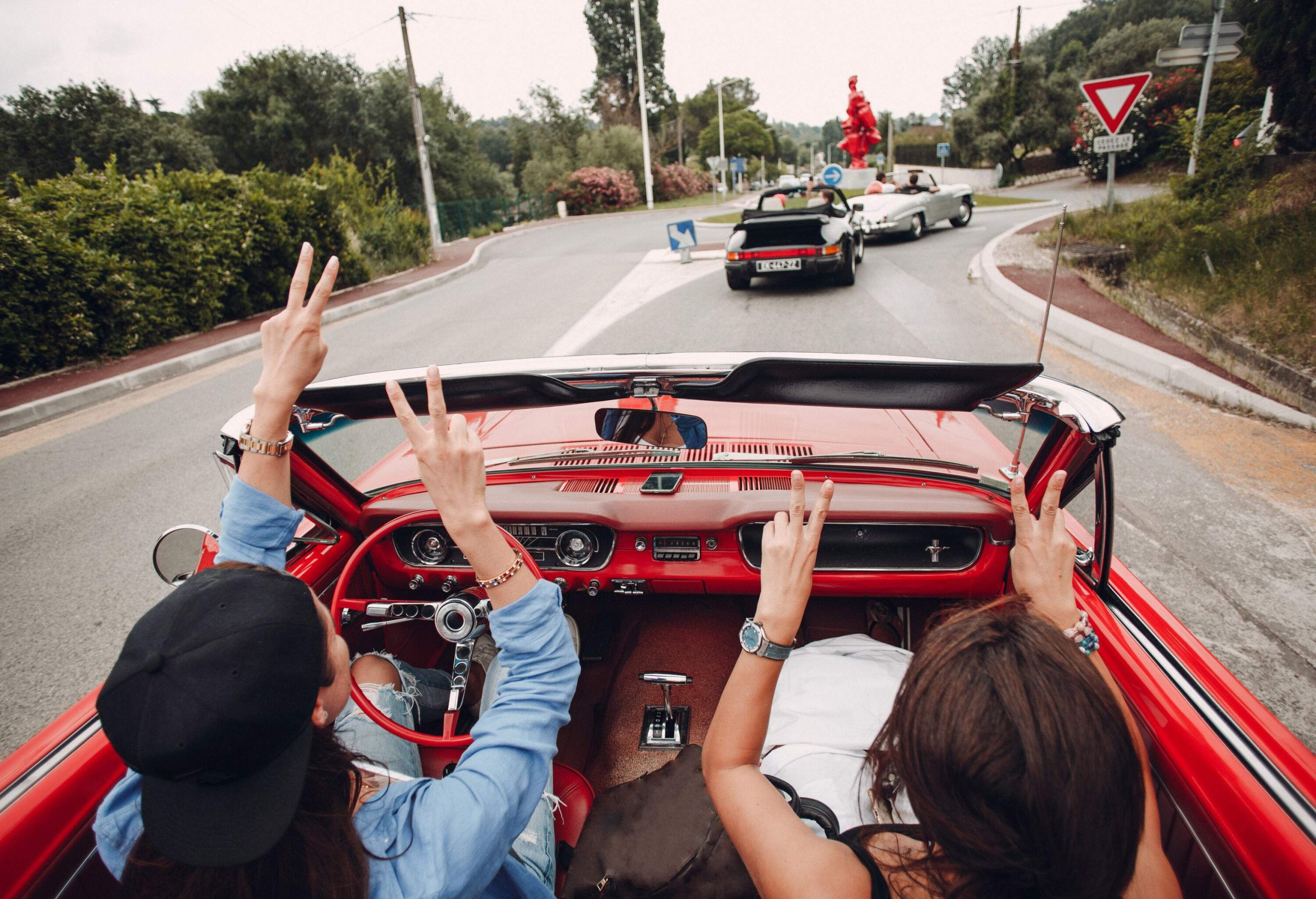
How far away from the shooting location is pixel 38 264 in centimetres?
899

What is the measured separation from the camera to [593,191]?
115ft

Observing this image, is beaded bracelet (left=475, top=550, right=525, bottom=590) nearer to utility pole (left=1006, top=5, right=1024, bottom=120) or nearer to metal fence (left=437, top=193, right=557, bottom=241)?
metal fence (left=437, top=193, right=557, bottom=241)

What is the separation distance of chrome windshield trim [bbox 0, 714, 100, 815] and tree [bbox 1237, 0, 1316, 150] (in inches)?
511

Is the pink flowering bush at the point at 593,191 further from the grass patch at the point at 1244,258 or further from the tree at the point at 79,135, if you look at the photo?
the grass patch at the point at 1244,258

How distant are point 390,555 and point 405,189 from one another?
37.7 metres

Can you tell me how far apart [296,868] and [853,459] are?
6.21 feet

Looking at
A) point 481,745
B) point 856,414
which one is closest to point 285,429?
point 481,745

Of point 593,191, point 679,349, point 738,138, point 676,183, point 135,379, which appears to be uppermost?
point 738,138

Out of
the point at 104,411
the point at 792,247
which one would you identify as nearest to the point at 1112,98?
the point at 792,247

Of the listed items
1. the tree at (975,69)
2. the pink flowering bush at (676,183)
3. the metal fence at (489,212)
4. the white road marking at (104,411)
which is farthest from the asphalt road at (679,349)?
the tree at (975,69)

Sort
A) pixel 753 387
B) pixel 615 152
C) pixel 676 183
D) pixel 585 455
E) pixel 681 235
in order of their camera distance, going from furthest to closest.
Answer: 1. pixel 676 183
2. pixel 615 152
3. pixel 681 235
4. pixel 585 455
5. pixel 753 387

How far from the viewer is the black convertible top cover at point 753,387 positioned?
1.74m

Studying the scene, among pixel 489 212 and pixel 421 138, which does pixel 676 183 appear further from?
pixel 421 138

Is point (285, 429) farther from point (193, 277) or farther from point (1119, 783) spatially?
point (193, 277)
